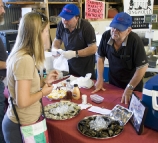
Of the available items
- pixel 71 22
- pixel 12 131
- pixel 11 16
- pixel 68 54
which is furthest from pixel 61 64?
pixel 11 16

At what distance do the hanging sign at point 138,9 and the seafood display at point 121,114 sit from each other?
8.72ft

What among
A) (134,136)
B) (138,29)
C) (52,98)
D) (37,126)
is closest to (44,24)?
(37,126)

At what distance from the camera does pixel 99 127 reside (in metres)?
1.29

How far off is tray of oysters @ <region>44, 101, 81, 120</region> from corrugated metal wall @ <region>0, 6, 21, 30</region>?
2.10 metres

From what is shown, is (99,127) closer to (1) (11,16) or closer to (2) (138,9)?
(1) (11,16)

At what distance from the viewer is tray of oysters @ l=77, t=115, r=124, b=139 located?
1.23 meters

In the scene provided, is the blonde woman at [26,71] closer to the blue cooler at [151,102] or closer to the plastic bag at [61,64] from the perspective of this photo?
the blue cooler at [151,102]

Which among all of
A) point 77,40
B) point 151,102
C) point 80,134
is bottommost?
point 80,134

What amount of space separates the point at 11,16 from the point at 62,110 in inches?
90.6

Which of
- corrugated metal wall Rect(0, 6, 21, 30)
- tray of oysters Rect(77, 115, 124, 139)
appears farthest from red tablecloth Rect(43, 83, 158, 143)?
corrugated metal wall Rect(0, 6, 21, 30)

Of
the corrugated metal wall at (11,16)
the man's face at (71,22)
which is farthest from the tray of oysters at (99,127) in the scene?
the corrugated metal wall at (11,16)

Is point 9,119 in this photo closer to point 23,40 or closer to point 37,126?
point 37,126

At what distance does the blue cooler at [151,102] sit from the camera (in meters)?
1.21

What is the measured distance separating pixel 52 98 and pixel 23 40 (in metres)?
0.70
